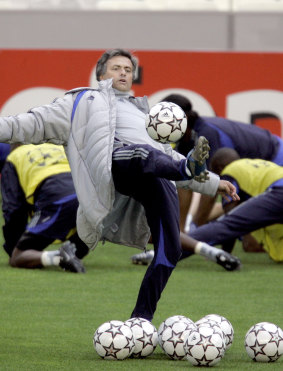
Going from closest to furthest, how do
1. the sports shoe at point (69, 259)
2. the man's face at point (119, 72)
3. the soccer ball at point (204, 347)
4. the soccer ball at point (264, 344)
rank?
the soccer ball at point (204, 347) < the soccer ball at point (264, 344) < the man's face at point (119, 72) < the sports shoe at point (69, 259)

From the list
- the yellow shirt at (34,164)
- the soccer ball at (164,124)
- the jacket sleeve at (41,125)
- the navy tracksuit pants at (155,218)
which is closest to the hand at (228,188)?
the navy tracksuit pants at (155,218)

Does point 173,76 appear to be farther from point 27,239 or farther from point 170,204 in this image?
point 170,204

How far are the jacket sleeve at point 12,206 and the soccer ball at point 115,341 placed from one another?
3.90 metres

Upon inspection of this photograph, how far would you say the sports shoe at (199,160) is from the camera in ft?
17.9

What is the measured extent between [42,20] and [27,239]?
7.06 m

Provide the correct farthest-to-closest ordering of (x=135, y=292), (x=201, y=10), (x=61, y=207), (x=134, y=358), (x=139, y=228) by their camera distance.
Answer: (x=201, y=10)
(x=61, y=207)
(x=135, y=292)
(x=139, y=228)
(x=134, y=358)

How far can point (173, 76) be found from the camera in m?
14.7

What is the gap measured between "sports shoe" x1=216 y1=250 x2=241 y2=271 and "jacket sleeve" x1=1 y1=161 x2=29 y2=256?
1.83m

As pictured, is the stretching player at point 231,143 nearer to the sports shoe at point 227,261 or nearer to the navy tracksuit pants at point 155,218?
the sports shoe at point 227,261

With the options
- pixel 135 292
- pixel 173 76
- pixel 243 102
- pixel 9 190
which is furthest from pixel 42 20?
pixel 135 292

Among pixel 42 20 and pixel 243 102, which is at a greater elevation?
pixel 42 20

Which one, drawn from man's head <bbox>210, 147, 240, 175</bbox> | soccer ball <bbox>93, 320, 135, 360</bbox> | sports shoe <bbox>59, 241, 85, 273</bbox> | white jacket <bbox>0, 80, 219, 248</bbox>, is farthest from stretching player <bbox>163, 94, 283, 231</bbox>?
soccer ball <bbox>93, 320, 135, 360</bbox>

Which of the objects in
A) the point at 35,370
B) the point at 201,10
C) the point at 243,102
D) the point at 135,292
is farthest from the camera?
the point at 201,10

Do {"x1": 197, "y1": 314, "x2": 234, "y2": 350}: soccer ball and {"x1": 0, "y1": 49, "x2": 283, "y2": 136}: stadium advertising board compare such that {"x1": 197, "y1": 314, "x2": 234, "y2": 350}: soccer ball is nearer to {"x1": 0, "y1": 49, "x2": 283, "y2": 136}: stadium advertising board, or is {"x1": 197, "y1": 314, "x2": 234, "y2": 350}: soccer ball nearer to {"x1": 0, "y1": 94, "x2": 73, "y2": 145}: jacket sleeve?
{"x1": 0, "y1": 94, "x2": 73, "y2": 145}: jacket sleeve
